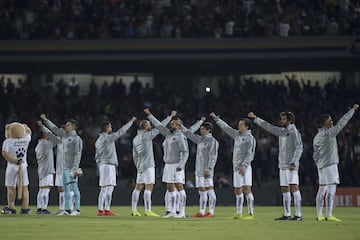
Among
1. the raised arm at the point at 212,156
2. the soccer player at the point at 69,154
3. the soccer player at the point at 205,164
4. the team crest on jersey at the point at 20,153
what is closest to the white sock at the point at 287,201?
the soccer player at the point at 205,164

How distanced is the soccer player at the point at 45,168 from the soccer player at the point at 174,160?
10.9 feet

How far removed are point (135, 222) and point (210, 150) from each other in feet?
14.3

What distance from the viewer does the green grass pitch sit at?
19562 millimetres

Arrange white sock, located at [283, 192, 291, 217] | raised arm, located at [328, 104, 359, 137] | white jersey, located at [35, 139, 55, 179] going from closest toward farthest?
1. raised arm, located at [328, 104, 359, 137]
2. white sock, located at [283, 192, 291, 217]
3. white jersey, located at [35, 139, 55, 179]

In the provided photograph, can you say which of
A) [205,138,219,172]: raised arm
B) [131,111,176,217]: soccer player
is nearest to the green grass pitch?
[205,138,219,172]: raised arm

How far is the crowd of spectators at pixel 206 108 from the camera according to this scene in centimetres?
4022

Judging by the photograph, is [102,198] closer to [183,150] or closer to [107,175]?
[107,175]

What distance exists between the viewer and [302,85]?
48.7m

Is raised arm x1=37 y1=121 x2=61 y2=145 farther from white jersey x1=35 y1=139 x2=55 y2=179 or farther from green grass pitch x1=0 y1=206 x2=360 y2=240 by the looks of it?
green grass pitch x1=0 y1=206 x2=360 y2=240

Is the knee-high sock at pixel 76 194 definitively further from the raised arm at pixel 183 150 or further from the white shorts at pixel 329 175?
the white shorts at pixel 329 175

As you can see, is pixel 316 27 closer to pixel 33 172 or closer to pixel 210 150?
pixel 33 172

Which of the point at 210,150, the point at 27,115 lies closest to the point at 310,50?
the point at 27,115

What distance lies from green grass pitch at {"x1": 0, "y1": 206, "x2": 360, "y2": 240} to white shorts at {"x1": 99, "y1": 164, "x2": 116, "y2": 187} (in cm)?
164

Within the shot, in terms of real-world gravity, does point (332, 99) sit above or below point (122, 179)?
above
